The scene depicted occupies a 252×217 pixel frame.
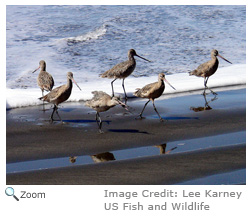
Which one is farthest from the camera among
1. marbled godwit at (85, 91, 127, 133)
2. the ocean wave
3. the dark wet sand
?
the ocean wave

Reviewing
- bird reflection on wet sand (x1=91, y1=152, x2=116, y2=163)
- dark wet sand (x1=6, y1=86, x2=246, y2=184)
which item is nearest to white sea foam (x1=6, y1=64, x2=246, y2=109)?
dark wet sand (x1=6, y1=86, x2=246, y2=184)

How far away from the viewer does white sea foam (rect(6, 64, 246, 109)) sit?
9.64m

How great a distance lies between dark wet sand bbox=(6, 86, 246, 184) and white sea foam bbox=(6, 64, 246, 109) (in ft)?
1.17

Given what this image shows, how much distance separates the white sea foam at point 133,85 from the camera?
9.64m

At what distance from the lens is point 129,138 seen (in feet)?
23.9

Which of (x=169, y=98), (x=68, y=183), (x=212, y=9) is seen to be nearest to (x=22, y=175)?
(x=68, y=183)

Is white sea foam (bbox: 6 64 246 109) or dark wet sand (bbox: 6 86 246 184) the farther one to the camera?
white sea foam (bbox: 6 64 246 109)

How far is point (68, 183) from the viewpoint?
5551mm

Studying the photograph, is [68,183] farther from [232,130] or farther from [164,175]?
[232,130]

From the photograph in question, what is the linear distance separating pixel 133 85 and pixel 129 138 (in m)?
3.95
